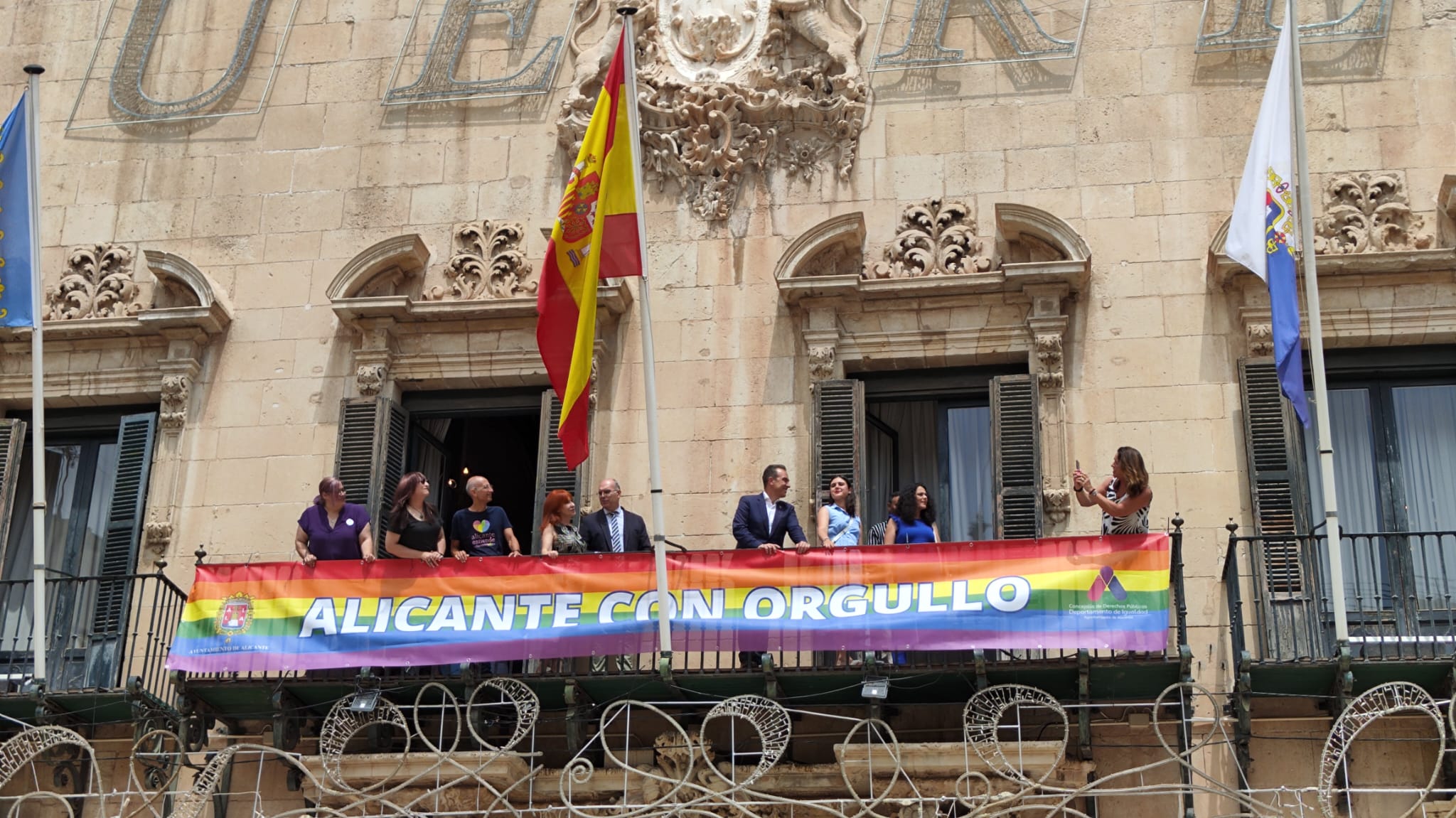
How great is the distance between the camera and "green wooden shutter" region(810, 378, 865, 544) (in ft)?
55.3

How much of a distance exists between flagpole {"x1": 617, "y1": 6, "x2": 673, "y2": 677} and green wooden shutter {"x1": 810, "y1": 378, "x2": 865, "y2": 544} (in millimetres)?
1222

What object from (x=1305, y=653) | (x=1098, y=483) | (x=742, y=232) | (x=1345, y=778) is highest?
(x=742, y=232)

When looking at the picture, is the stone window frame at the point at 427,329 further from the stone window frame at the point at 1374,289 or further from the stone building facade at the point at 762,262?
the stone window frame at the point at 1374,289

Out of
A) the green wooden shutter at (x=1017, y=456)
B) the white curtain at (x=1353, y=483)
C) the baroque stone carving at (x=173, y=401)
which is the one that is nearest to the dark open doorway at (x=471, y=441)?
the baroque stone carving at (x=173, y=401)

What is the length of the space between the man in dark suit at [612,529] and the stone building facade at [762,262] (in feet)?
1.98

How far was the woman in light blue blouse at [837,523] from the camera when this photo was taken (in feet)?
53.0

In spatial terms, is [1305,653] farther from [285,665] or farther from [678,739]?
[285,665]

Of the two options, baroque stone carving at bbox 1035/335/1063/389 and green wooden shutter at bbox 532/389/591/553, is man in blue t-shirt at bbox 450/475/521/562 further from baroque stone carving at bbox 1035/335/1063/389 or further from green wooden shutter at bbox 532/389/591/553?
baroque stone carving at bbox 1035/335/1063/389

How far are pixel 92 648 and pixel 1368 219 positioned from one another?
10381 millimetres

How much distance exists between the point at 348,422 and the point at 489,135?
9.30 feet

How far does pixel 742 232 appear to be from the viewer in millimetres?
18000

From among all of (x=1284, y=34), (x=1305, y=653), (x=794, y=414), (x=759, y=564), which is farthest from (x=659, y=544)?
(x=1284, y=34)

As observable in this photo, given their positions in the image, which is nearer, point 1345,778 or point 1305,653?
point 1345,778

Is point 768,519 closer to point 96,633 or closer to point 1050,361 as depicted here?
point 1050,361
